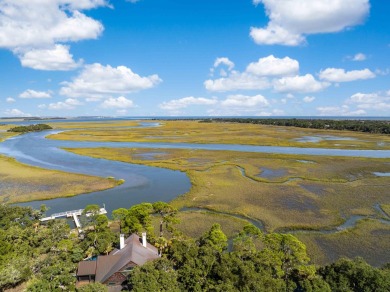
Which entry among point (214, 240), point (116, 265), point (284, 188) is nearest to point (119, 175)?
point (284, 188)

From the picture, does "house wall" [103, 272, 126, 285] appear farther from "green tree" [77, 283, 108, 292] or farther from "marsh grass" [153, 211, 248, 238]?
"marsh grass" [153, 211, 248, 238]

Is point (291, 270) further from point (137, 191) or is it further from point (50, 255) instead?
point (137, 191)

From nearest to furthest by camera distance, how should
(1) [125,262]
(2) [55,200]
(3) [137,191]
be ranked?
(1) [125,262]
(2) [55,200]
(3) [137,191]

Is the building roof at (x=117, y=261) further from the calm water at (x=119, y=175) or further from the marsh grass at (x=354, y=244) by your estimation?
the calm water at (x=119, y=175)

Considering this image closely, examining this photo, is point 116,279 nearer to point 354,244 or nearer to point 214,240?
point 214,240

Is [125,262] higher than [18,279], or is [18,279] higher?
[125,262]

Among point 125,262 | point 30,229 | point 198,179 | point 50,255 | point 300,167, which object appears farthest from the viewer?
point 300,167

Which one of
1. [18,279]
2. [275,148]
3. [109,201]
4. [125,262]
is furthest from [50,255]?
[275,148]
